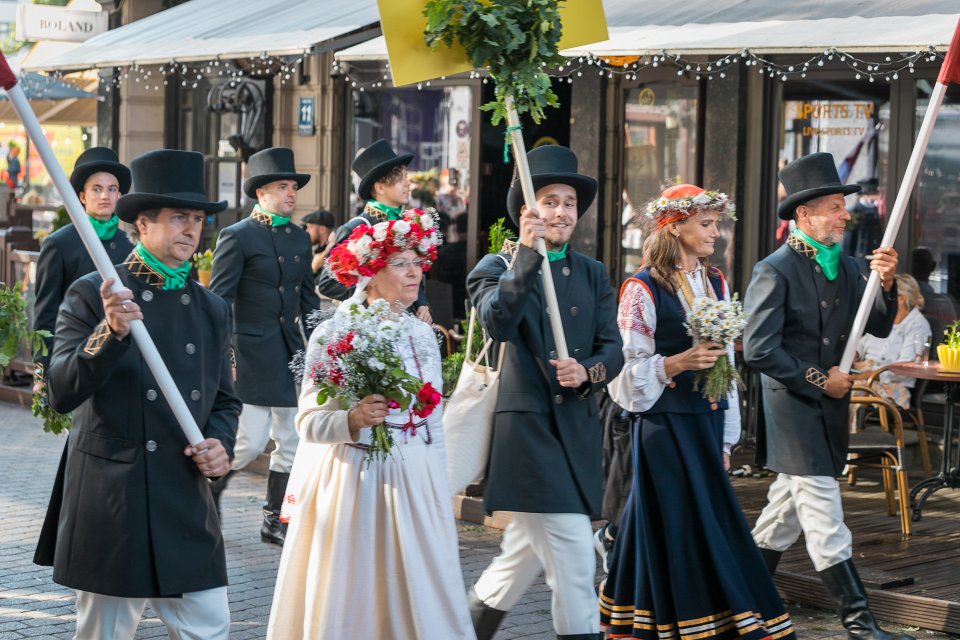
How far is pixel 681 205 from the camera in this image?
6.14m

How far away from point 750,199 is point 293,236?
4385 millimetres

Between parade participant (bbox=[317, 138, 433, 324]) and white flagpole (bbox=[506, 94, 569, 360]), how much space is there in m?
3.04

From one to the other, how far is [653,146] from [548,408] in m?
7.18

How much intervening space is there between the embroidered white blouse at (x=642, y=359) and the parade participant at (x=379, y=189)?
2.86m

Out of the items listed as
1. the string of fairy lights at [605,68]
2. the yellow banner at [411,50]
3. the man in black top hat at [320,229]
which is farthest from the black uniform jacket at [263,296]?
the man in black top hat at [320,229]

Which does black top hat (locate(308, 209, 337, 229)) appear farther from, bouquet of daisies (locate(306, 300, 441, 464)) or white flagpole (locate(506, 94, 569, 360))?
bouquet of daisies (locate(306, 300, 441, 464))

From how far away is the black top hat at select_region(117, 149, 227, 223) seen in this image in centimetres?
495

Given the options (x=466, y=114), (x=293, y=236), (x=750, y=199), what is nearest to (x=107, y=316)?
(x=293, y=236)

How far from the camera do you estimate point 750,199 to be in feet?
38.7

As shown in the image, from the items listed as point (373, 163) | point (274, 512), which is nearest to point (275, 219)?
→ point (373, 163)

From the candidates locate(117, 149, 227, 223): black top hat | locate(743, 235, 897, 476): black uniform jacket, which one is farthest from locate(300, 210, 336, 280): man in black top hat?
locate(117, 149, 227, 223): black top hat

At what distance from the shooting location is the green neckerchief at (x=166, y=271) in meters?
4.96

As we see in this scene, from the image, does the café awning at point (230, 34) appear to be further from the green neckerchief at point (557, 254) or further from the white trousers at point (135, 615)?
the white trousers at point (135, 615)

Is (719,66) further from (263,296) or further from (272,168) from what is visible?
(263,296)
